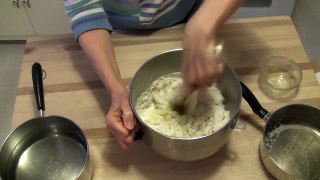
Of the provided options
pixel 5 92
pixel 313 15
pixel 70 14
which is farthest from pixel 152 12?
pixel 313 15

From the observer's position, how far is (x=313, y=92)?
759mm

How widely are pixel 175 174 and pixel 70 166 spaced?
206 mm

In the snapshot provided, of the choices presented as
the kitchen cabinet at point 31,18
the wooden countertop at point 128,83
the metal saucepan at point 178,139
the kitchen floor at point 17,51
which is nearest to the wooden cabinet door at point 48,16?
the kitchen cabinet at point 31,18

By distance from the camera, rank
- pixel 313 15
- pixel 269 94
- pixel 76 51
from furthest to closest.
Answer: pixel 313 15, pixel 76 51, pixel 269 94

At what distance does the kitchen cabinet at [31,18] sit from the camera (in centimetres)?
149

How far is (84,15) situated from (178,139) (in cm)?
39

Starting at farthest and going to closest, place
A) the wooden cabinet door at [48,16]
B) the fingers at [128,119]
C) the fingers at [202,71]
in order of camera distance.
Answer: the wooden cabinet door at [48,16] → the fingers at [128,119] → the fingers at [202,71]

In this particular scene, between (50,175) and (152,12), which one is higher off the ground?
(152,12)

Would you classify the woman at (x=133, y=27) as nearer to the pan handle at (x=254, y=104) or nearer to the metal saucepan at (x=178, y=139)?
the metal saucepan at (x=178, y=139)

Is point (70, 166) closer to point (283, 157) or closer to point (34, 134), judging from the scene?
point (34, 134)

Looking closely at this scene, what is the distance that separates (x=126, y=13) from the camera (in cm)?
86

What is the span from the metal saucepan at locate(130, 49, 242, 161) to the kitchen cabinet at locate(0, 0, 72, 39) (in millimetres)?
941

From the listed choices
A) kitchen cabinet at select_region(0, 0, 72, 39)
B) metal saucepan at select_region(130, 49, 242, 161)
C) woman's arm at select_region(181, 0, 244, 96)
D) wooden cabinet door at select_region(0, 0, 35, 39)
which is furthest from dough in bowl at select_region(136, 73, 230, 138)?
wooden cabinet door at select_region(0, 0, 35, 39)

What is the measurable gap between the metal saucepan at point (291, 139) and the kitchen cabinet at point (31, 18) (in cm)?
112
